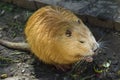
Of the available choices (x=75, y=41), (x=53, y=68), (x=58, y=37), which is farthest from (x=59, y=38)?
(x=53, y=68)

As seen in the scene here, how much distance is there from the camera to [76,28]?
4488mm

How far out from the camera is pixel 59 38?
14.8 feet

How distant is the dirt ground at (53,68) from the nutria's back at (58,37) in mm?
177

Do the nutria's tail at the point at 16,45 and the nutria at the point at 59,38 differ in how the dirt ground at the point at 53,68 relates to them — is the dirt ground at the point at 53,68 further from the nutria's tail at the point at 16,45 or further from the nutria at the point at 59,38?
the nutria at the point at 59,38

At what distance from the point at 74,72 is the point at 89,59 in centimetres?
40

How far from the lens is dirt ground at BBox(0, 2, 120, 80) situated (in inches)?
189

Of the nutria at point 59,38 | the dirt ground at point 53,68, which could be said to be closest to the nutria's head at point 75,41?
the nutria at point 59,38

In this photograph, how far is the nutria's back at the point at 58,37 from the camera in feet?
14.5

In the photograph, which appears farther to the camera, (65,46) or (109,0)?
(109,0)

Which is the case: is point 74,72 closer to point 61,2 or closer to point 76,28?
point 76,28

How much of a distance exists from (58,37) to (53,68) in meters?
0.60

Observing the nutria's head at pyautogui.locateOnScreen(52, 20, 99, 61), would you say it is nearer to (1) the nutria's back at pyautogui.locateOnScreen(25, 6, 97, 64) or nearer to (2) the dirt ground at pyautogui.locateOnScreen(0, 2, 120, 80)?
(1) the nutria's back at pyautogui.locateOnScreen(25, 6, 97, 64)

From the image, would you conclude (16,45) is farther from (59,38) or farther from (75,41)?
(75,41)

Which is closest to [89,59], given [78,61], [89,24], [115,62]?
[78,61]
